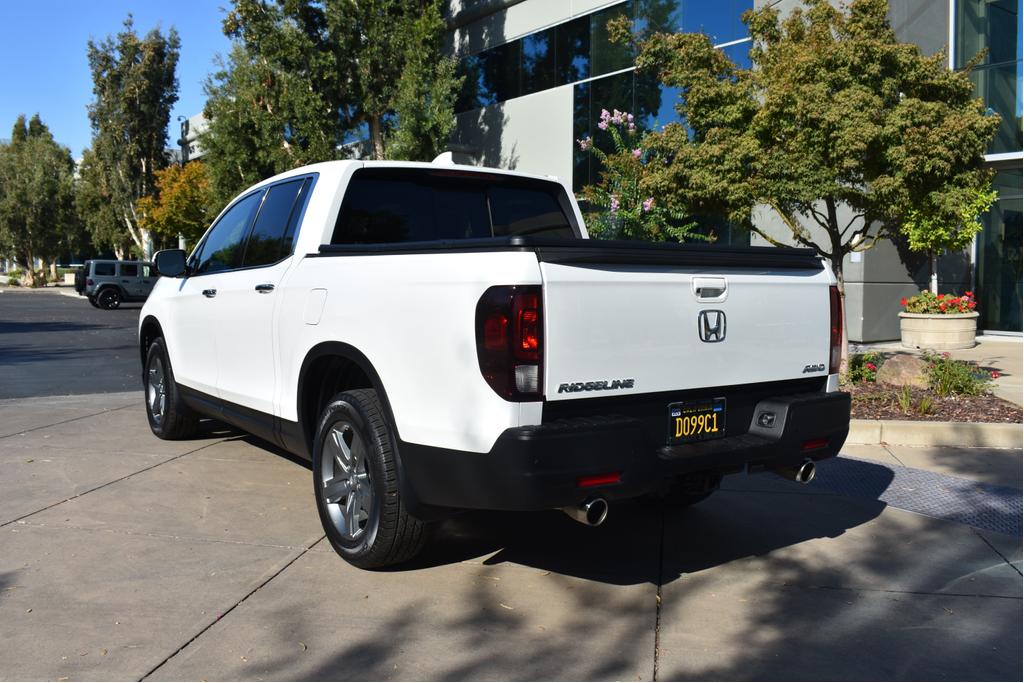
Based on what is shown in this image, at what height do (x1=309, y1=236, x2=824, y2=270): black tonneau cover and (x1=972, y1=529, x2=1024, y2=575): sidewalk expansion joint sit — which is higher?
(x1=309, y1=236, x2=824, y2=270): black tonneau cover

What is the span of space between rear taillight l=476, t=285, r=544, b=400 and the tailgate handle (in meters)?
0.86

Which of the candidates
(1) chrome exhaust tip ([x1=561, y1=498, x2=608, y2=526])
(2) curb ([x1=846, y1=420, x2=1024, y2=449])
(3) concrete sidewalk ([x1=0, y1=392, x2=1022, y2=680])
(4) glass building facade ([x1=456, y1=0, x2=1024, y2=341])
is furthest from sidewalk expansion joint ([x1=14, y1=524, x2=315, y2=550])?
(4) glass building facade ([x1=456, y1=0, x2=1024, y2=341])

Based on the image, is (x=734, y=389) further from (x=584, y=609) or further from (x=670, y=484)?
(x=584, y=609)

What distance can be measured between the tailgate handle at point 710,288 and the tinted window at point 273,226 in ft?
7.51

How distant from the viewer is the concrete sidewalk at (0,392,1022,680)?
11.1ft

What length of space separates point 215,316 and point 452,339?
2.93m

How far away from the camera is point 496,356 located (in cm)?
341

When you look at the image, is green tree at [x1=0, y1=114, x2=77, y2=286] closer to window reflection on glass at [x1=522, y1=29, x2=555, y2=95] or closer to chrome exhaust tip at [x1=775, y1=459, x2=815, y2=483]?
window reflection on glass at [x1=522, y1=29, x2=555, y2=95]

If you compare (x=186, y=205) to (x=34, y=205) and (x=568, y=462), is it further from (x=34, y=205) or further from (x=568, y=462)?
(x=568, y=462)

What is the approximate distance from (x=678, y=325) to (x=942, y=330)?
13.7 meters

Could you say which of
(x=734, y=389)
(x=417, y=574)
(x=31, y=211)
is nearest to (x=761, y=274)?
(x=734, y=389)

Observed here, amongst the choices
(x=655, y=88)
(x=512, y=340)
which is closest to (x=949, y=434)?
(x=512, y=340)

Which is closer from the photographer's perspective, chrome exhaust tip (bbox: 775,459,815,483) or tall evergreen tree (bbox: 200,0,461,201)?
A: chrome exhaust tip (bbox: 775,459,815,483)

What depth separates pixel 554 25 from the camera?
73.4 feet
